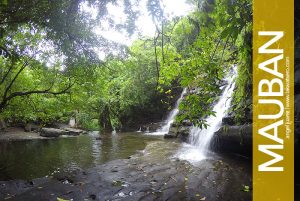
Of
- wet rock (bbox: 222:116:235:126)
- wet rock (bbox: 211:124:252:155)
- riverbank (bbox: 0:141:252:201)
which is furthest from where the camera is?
wet rock (bbox: 222:116:235:126)

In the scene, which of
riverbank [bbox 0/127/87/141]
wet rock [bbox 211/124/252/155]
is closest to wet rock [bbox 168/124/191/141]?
wet rock [bbox 211/124/252/155]

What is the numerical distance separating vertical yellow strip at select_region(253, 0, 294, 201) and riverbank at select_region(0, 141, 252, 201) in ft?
2.52

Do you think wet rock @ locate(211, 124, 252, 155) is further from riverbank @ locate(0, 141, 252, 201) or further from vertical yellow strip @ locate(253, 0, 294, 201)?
vertical yellow strip @ locate(253, 0, 294, 201)

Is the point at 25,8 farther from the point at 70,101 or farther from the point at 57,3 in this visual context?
the point at 70,101

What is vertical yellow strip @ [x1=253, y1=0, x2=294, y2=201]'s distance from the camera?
392 cm

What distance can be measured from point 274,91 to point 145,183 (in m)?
3.89

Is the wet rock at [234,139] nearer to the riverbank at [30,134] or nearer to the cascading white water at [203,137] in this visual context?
the cascading white water at [203,137]

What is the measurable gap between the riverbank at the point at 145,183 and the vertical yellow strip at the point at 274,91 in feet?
2.52

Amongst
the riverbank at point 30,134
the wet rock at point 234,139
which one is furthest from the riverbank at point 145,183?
the riverbank at point 30,134

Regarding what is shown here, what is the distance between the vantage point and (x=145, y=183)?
7125mm

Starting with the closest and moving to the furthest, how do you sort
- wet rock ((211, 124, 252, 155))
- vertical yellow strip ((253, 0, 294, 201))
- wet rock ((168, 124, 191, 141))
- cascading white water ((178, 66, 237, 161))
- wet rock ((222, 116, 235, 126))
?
vertical yellow strip ((253, 0, 294, 201)) < wet rock ((211, 124, 252, 155)) < wet rock ((222, 116, 235, 126)) < cascading white water ((178, 66, 237, 161)) < wet rock ((168, 124, 191, 141))

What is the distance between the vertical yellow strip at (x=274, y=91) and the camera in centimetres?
392

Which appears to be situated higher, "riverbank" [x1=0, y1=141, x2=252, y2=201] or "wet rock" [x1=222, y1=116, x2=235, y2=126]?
"wet rock" [x1=222, y1=116, x2=235, y2=126]

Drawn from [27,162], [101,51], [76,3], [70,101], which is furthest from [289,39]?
[70,101]
